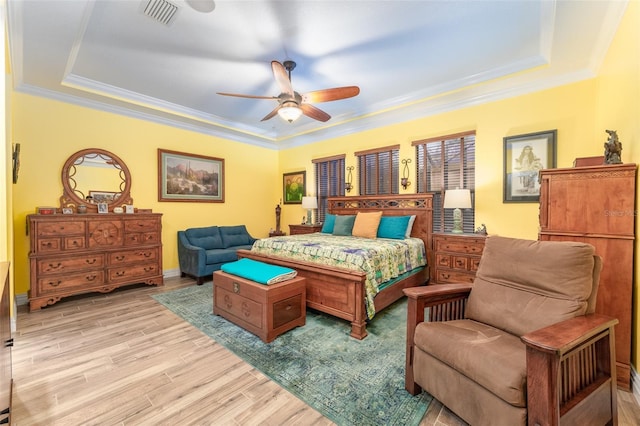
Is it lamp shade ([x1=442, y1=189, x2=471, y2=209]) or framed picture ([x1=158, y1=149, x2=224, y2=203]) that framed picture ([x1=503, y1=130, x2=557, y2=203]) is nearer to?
lamp shade ([x1=442, y1=189, x2=471, y2=209])

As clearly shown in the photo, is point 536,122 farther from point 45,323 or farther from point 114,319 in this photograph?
point 45,323

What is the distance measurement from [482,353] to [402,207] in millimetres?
3383

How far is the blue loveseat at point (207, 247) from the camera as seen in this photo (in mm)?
4559

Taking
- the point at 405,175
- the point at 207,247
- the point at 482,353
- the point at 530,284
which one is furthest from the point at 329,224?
the point at 482,353

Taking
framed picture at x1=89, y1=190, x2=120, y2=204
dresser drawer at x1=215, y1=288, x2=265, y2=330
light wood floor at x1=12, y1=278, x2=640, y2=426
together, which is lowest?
light wood floor at x1=12, y1=278, x2=640, y2=426

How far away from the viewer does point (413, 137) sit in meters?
4.63

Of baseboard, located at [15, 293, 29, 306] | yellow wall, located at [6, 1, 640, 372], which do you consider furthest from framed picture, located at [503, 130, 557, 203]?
baseboard, located at [15, 293, 29, 306]

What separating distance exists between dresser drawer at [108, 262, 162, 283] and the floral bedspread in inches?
71.5

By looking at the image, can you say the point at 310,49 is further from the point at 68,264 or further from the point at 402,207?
the point at 68,264

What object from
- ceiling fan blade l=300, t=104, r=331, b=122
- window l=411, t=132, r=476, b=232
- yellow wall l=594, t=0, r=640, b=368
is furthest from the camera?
window l=411, t=132, r=476, b=232

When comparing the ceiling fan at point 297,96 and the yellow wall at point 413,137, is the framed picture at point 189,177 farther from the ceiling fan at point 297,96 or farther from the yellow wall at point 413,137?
the ceiling fan at point 297,96

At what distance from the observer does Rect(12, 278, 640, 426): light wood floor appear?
1.66 meters

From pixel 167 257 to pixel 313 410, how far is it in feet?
14.3

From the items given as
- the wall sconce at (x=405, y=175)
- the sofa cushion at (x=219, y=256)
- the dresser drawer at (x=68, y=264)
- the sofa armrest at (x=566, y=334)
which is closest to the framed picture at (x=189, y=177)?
the sofa cushion at (x=219, y=256)
